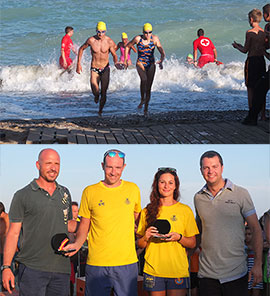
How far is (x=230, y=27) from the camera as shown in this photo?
21688 millimetres

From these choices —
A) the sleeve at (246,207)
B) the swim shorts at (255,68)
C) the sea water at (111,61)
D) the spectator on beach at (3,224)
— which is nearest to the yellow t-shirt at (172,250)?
the sleeve at (246,207)

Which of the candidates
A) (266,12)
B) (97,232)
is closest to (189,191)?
(97,232)

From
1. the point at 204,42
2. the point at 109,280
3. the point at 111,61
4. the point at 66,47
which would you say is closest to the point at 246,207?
the point at 109,280

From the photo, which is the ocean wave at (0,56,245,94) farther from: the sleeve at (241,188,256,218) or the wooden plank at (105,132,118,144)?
the sleeve at (241,188,256,218)

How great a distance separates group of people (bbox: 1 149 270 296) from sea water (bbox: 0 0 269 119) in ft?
20.0

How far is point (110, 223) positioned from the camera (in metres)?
3.68

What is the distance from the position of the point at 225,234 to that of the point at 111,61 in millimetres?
13950

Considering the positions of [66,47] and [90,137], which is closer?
[90,137]

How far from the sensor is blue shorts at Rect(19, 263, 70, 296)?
3.61m

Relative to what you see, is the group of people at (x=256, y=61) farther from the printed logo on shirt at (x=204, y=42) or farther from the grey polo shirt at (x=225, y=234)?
the printed logo on shirt at (x=204, y=42)

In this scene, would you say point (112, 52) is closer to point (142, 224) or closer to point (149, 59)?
point (149, 59)

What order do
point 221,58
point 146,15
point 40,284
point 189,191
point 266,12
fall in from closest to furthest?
1. point 40,284
2. point 189,191
3. point 266,12
4. point 221,58
5. point 146,15

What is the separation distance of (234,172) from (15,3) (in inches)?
744

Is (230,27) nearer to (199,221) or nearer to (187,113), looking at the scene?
(187,113)
